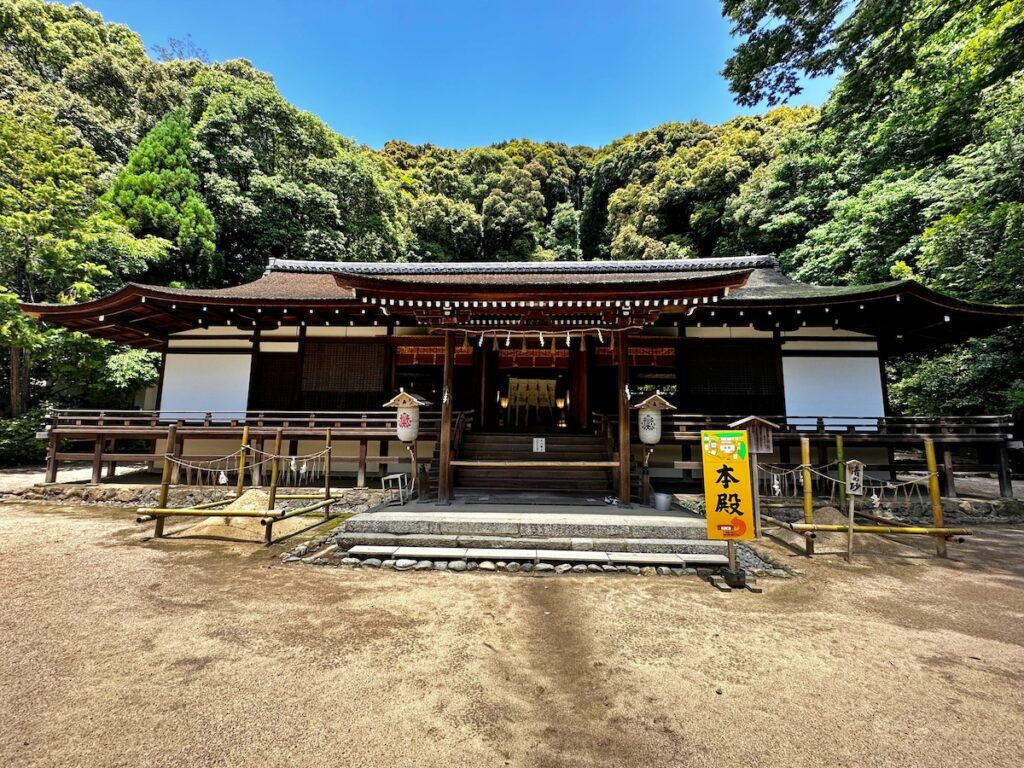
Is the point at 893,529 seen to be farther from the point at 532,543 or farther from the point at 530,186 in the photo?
the point at 530,186

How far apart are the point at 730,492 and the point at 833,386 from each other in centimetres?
706

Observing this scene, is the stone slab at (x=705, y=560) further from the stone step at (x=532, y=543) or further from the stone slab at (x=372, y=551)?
the stone slab at (x=372, y=551)

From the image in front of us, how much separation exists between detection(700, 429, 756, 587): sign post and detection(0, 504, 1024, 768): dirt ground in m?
0.64

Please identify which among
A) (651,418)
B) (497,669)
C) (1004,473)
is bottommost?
(497,669)

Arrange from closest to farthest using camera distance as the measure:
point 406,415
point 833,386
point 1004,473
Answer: point 406,415 → point 1004,473 → point 833,386

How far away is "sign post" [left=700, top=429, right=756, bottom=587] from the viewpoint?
473 cm

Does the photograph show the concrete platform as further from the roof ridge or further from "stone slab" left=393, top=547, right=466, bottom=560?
the roof ridge

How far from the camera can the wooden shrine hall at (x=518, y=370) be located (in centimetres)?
790

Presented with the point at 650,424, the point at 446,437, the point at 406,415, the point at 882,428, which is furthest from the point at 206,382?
the point at 882,428

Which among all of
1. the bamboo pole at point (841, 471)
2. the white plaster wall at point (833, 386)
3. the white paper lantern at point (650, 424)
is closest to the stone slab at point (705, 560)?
the white paper lantern at point (650, 424)

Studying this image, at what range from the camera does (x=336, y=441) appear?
955 centimetres

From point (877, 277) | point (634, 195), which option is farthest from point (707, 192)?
point (877, 277)

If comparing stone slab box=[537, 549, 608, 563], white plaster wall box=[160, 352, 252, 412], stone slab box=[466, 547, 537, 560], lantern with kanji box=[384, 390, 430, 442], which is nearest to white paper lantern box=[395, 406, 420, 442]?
lantern with kanji box=[384, 390, 430, 442]

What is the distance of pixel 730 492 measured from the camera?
15.8 feet
